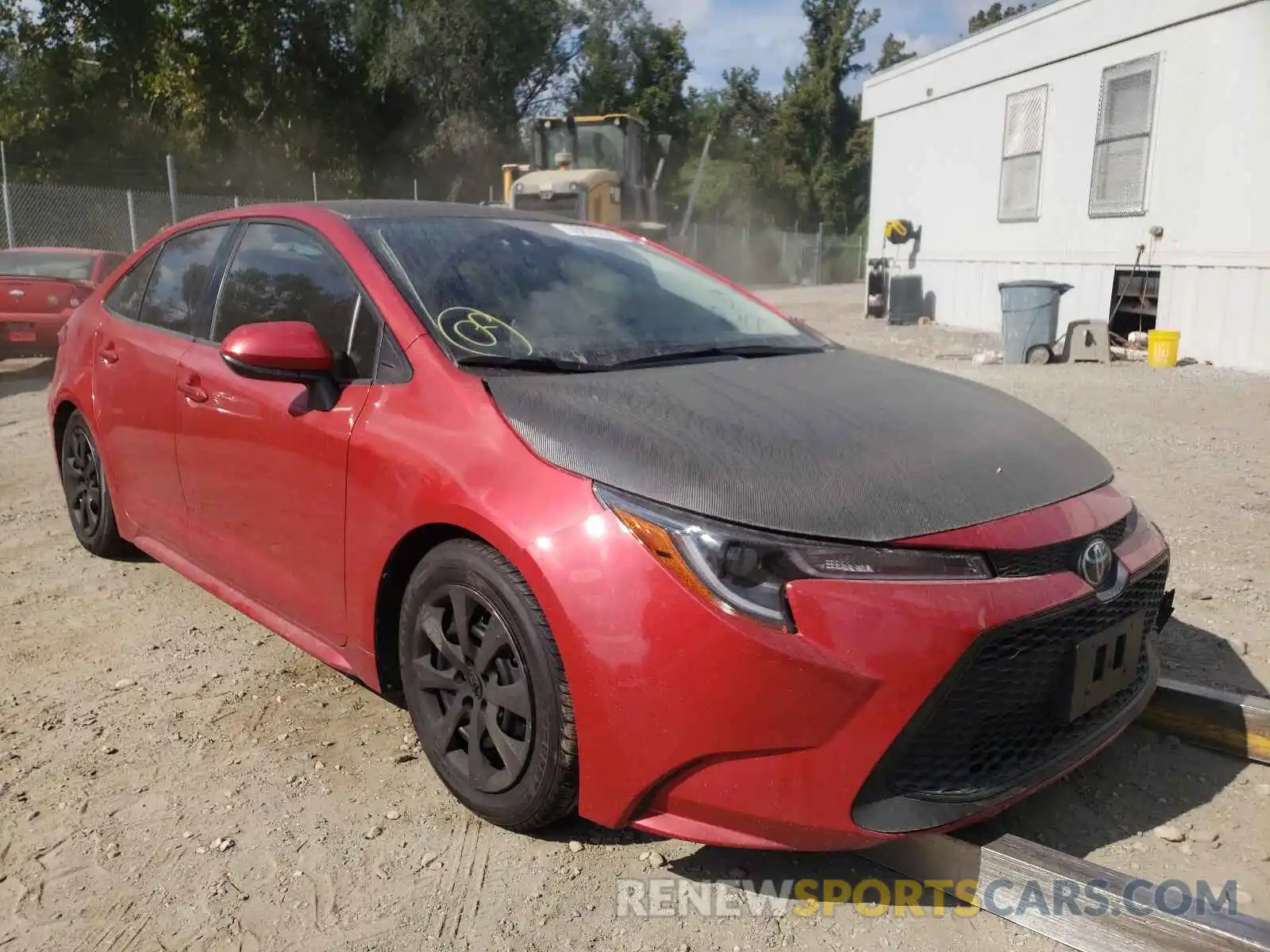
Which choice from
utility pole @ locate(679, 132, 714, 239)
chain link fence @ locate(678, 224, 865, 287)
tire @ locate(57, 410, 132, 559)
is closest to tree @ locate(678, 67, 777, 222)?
chain link fence @ locate(678, 224, 865, 287)

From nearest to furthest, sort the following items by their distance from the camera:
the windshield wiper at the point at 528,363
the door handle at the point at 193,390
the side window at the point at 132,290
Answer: the windshield wiper at the point at 528,363 < the door handle at the point at 193,390 < the side window at the point at 132,290

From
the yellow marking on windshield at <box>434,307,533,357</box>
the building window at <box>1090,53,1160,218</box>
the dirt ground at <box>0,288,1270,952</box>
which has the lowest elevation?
the dirt ground at <box>0,288,1270,952</box>

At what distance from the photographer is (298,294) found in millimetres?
3201

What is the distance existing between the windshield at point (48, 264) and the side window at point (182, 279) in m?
7.63

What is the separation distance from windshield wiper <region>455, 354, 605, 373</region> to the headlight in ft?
2.49

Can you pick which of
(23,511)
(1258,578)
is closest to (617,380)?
(1258,578)

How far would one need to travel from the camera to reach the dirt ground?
223 cm

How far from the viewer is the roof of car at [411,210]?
3.27 metres

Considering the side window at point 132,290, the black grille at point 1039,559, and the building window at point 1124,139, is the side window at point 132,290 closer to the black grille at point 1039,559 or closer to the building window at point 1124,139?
the black grille at point 1039,559

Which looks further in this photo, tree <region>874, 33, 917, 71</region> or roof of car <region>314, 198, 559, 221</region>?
tree <region>874, 33, 917, 71</region>

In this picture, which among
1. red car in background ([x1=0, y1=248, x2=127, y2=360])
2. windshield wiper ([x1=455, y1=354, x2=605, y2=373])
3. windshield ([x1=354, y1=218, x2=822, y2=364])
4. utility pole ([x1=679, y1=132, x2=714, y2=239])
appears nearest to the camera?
windshield wiper ([x1=455, y1=354, x2=605, y2=373])

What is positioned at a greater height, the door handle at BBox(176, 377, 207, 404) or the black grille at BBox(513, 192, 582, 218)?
the black grille at BBox(513, 192, 582, 218)

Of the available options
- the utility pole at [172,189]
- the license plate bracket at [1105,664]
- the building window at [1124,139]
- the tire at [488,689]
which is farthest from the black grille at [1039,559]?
the utility pole at [172,189]

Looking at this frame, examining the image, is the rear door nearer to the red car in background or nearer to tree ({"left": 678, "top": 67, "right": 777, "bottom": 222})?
the red car in background
